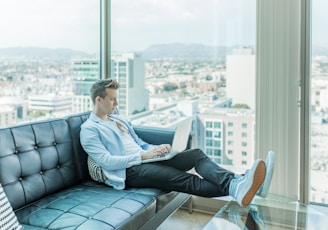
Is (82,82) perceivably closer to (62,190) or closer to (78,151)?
(78,151)

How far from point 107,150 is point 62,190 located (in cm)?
40

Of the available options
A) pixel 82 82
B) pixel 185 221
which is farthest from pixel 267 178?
pixel 82 82

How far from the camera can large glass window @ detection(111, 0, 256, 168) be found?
299 centimetres

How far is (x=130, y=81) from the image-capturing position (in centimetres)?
348

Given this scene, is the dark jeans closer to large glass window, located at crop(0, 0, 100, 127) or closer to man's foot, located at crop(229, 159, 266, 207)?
man's foot, located at crop(229, 159, 266, 207)

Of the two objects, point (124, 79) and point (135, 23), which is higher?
point (135, 23)

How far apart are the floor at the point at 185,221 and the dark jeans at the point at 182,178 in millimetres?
593

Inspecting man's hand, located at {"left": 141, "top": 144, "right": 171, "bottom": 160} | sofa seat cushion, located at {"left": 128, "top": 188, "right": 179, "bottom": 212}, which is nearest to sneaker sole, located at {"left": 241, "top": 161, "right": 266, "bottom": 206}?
sofa seat cushion, located at {"left": 128, "top": 188, "right": 179, "bottom": 212}

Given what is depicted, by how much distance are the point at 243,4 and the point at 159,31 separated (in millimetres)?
787

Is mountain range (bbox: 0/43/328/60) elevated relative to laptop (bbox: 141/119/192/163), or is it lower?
elevated

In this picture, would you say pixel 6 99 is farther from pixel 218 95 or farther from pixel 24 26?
pixel 218 95

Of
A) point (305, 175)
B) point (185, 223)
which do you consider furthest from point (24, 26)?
point (305, 175)

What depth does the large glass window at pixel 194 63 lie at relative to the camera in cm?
299

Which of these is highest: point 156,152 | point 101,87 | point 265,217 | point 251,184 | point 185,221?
point 101,87
